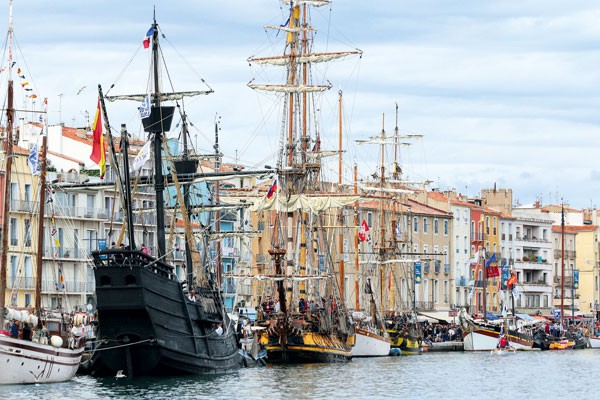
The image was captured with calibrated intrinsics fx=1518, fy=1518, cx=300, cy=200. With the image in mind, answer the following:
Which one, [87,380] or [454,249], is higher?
[454,249]

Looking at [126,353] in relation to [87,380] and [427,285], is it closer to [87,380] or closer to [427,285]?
[87,380]

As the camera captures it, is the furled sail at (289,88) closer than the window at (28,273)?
Yes

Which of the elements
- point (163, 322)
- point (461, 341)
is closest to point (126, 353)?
point (163, 322)

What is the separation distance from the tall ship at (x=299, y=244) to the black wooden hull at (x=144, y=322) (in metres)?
15.9

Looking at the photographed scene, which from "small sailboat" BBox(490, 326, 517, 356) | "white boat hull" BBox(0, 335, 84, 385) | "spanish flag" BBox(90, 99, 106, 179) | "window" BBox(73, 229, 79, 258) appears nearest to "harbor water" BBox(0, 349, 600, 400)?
"white boat hull" BBox(0, 335, 84, 385)

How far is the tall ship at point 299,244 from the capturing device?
87.5 meters

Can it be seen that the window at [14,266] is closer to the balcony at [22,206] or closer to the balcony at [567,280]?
the balcony at [22,206]

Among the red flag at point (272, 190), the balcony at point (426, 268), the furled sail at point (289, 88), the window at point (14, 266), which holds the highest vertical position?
the furled sail at point (289, 88)

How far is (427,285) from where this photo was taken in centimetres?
16288

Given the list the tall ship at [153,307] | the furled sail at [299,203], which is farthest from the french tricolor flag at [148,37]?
the furled sail at [299,203]

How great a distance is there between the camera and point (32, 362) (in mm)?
63188

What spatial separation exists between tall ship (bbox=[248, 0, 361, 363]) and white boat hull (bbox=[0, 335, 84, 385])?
21.2 metres

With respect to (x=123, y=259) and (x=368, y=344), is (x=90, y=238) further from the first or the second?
(x=123, y=259)

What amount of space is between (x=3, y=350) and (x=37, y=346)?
2100 millimetres
